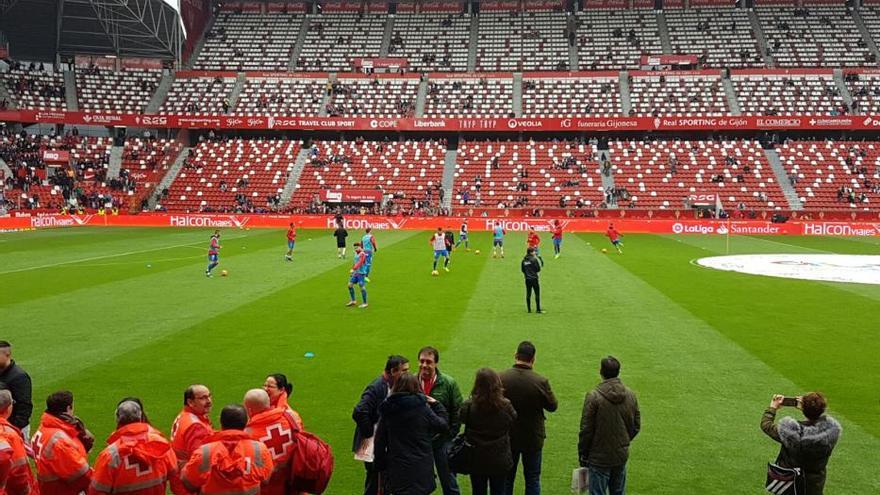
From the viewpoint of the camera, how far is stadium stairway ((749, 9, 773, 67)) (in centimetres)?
6998

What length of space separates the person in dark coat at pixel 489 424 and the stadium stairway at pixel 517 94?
62090 millimetres

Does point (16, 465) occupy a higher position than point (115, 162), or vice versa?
point (115, 162)

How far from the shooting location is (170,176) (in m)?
62.4

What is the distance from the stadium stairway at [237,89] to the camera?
6875 centimetres

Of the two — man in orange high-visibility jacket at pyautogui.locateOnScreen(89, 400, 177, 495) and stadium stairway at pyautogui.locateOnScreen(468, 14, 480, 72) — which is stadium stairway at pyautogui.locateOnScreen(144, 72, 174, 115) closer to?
stadium stairway at pyautogui.locateOnScreen(468, 14, 480, 72)

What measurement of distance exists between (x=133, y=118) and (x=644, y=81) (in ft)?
161

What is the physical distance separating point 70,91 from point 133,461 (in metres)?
72.2

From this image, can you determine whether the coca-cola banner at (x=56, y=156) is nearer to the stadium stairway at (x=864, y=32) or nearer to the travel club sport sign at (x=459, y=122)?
the travel club sport sign at (x=459, y=122)

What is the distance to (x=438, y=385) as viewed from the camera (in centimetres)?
652

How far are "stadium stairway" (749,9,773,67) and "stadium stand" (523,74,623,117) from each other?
1525 centimetres

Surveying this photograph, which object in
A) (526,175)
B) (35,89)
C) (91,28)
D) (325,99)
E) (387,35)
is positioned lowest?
(526,175)

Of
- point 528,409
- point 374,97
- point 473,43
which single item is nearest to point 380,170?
point 374,97

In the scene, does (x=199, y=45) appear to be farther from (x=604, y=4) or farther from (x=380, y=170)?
(x=604, y=4)

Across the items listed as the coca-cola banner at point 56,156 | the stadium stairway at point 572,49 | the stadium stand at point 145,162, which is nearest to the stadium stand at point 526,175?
the stadium stairway at point 572,49
